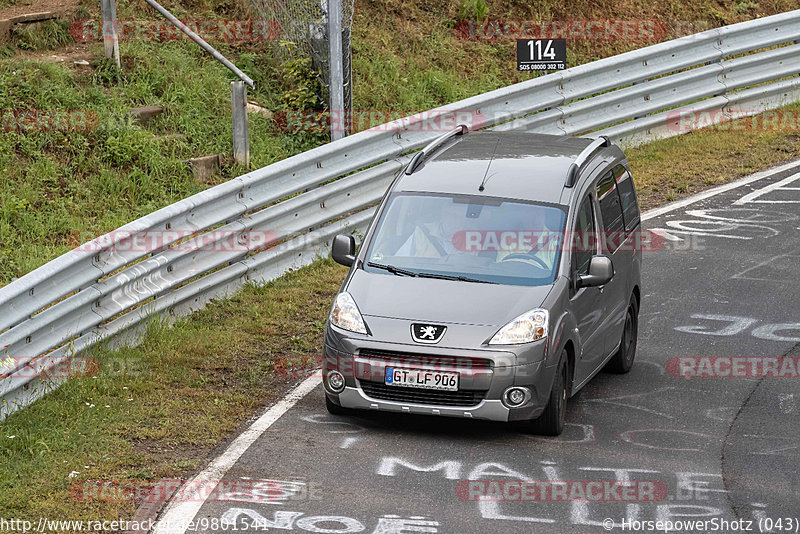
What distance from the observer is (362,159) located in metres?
12.5

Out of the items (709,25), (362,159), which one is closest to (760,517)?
(362,159)

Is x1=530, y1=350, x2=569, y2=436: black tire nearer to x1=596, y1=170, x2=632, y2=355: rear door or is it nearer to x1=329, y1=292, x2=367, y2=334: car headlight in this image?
x1=596, y1=170, x2=632, y2=355: rear door

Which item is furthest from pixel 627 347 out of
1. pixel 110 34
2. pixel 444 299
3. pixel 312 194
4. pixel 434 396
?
pixel 110 34

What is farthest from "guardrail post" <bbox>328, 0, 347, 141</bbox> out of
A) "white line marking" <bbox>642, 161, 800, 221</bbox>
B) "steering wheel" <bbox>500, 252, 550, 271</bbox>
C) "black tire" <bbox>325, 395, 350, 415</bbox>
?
"black tire" <bbox>325, 395, 350, 415</bbox>

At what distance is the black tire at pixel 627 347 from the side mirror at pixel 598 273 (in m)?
1.23

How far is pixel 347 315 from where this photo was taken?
823 cm

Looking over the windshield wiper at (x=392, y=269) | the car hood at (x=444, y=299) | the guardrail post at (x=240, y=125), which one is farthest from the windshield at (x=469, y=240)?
the guardrail post at (x=240, y=125)

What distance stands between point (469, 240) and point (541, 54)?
21.5 feet

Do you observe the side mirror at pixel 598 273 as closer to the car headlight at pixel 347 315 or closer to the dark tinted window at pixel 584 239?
the dark tinted window at pixel 584 239

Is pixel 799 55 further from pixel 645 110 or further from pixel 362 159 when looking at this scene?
pixel 362 159

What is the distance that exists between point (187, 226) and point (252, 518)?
4.04 metres

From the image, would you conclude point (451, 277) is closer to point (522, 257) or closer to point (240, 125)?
point (522, 257)

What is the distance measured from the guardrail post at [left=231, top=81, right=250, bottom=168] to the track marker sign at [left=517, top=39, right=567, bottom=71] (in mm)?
3618

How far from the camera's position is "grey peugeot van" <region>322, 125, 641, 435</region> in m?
7.93
